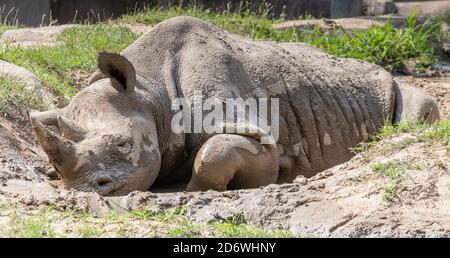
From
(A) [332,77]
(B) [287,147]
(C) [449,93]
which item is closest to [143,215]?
(B) [287,147]

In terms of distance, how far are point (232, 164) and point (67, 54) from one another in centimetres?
387

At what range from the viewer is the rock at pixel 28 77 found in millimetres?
9148

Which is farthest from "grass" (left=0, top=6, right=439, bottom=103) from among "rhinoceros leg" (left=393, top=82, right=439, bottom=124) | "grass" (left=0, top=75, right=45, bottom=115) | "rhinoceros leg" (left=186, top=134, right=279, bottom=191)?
"rhinoceros leg" (left=186, top=134, right=279, bottom=191)

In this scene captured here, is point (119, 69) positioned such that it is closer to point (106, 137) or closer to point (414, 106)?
point (106, 137)

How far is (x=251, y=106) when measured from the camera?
8398 millimetres

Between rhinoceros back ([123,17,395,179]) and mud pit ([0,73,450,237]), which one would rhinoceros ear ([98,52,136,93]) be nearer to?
rhinoceros back ([123,17,395,179])

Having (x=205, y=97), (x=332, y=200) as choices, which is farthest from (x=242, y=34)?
(x=332, y=200)

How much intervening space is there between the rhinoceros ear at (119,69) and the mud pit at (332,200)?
0.96 metres

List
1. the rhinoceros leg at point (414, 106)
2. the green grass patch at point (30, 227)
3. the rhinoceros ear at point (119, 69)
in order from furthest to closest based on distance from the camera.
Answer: the rhinoceros leg at point (414, 106) < the rhinoceros ear at point (119, 69) < the green grass patch at point (30, 227)

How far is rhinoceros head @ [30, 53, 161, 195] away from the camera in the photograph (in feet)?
22.9

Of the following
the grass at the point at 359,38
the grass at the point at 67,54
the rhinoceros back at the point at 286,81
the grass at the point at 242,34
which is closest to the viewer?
the rhinoceros back at the point at 286,81

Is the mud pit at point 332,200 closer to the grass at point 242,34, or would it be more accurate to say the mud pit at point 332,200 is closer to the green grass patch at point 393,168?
the green grass patch at point 393,168

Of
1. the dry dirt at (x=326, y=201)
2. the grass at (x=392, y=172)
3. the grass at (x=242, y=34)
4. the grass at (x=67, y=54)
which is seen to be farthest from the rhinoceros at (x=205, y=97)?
the grass at (x=242, y=34)

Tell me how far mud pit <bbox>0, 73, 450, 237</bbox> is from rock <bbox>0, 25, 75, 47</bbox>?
14.9ft
